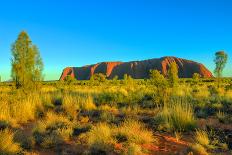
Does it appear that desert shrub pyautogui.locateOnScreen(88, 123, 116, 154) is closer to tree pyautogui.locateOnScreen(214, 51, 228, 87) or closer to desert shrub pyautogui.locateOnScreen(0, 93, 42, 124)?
desert shrub pyautogui.locateOnScreen(0, 93, 42, 124)

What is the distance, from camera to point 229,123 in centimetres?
855

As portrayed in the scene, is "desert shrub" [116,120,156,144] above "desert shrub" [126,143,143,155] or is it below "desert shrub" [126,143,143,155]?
above

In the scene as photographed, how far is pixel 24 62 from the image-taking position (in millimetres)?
13914

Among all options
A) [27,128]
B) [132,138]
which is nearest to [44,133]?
[27,128]

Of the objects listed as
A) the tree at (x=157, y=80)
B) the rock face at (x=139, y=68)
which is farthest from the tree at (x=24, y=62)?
the rock face at (x=139, y=68)

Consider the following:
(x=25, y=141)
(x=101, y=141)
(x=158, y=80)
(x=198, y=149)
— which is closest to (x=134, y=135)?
(x=101, y=141)

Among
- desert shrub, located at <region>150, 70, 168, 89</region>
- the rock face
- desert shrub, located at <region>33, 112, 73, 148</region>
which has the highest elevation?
the rock face

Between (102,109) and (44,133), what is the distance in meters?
4.10

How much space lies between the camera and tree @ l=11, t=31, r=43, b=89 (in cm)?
1380

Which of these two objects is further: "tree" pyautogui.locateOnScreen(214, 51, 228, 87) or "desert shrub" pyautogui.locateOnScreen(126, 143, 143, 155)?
"tree" pyautogui.locateOnScreen(214, 51, 228, 87)

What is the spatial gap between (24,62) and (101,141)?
907 centimetres

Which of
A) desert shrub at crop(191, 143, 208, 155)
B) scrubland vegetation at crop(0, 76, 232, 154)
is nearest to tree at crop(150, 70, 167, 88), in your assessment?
scrubland vegetation at crop(0, 76, 232, 154)

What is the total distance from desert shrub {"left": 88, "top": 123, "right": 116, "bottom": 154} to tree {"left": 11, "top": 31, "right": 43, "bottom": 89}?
26.9ft

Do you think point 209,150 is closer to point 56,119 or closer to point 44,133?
point 44,133
